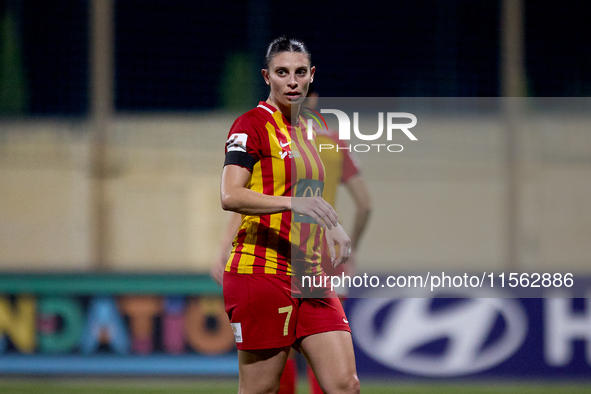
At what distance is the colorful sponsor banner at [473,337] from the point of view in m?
5.79

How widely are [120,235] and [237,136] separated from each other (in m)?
9.70

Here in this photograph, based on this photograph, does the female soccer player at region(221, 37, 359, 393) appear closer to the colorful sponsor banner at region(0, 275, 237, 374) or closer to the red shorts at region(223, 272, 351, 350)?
the red shorts at region(223, 272, 351, 350)

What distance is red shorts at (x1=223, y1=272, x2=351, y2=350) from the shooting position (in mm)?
2641

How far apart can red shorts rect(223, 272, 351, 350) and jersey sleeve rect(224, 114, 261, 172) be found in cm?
45

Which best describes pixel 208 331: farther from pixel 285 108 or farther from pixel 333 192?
pixel 285 108

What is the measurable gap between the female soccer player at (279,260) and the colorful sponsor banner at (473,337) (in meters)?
3.19

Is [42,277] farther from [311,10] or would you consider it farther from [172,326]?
[311,10]

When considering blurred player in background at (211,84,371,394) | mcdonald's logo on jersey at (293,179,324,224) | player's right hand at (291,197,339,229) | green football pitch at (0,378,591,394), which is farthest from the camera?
green football pitch at (0,378,591,394)

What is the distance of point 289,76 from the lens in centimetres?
268

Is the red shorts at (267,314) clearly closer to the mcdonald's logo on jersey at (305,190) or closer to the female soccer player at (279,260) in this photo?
the female soccer player at (279,260)

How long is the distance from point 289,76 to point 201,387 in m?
3.80

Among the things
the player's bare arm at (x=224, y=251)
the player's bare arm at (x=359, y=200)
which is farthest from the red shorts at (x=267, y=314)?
the player's bare arm at (x=359, y=200)

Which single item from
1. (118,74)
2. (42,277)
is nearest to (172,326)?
(42,277)

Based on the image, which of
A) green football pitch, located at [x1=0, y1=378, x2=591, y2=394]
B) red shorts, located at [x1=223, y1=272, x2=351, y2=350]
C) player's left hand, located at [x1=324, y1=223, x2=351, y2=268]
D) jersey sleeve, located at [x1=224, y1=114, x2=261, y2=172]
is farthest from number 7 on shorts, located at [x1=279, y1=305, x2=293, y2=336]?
green football pitch, located at [x1=0, y1=378, x2=591, y2=394]
